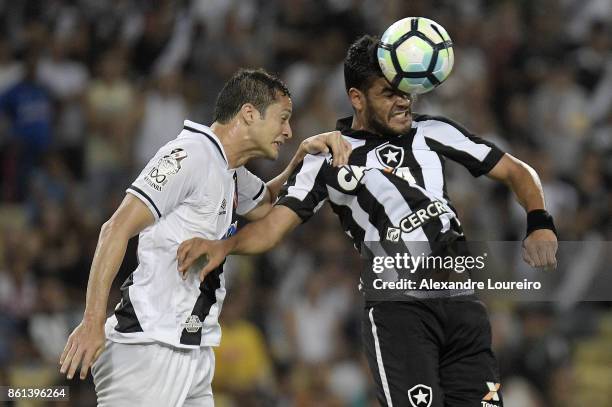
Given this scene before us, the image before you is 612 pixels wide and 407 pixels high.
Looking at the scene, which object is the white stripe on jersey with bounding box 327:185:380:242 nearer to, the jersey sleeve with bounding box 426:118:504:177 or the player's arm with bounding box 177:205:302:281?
the player's arm with bounding box 177:205:302:281

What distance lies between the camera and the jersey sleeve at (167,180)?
15.0ft

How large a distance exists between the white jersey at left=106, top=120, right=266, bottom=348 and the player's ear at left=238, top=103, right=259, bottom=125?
0.71 feet

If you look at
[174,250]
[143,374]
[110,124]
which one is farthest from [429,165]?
[110,124]

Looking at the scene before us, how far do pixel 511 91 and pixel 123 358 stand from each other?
6897mm

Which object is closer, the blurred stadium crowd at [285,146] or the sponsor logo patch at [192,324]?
the sponsor logo patch at [192,324]

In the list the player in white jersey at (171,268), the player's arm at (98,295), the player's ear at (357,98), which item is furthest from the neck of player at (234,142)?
the player's arm at (98,295)

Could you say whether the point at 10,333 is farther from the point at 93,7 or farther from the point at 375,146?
the point at 375,146

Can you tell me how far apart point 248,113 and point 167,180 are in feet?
2.00

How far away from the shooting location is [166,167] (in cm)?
464

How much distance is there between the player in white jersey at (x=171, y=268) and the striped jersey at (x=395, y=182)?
123mm

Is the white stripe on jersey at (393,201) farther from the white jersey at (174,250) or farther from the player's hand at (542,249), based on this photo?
the white jersey at (174,250)

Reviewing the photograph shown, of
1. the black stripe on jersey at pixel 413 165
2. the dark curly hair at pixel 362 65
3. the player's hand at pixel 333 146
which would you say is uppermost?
the dark curly hair at pixel 362 65

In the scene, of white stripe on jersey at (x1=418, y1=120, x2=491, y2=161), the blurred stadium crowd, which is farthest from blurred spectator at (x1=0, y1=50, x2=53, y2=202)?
white stripe on jersey at (x1=418, y1=120, x2=491, y2=161)

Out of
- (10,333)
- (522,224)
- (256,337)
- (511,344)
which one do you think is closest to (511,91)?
(522,224)
